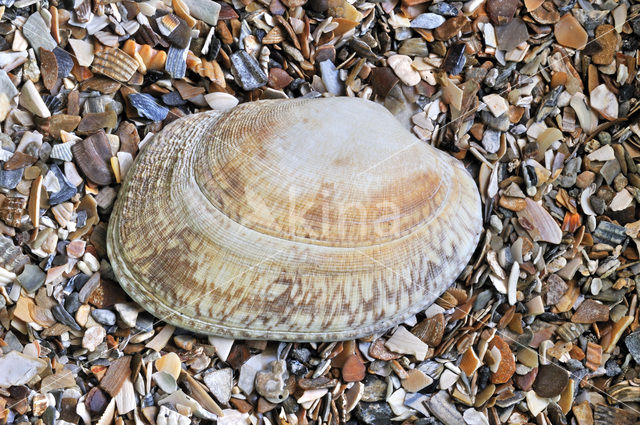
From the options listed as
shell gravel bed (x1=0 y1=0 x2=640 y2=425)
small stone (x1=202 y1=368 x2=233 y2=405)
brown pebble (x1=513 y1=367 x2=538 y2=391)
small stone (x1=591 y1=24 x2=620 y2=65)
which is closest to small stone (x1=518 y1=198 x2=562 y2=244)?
shell gravel bed (x1=0 y1=0 x2=640 y2=425)

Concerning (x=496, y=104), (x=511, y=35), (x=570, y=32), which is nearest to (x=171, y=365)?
(x=496, y=104)

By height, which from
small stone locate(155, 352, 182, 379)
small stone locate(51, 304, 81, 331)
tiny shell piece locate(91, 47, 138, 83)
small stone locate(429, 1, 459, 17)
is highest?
tiny shell piece locate(91, 47, 138, 83)

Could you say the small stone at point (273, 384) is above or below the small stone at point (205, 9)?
below

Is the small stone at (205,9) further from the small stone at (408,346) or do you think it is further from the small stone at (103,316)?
the small stone at (408,346)

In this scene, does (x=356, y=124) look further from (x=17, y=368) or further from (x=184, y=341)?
(x=17, y=368)

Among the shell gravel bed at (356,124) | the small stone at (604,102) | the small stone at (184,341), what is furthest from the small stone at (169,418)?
the small stone at (604,102)

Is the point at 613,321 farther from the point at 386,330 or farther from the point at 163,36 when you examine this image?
the point at 163,36

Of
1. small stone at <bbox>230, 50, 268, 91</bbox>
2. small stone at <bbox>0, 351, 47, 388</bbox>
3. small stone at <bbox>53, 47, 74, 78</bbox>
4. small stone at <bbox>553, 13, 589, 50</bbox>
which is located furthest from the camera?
small stone at <bbox>553, 13, 589, 50</bbox>

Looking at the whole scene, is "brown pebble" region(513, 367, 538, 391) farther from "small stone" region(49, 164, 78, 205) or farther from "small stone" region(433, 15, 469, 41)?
"small stone" region(49, 164, 78, 205)
